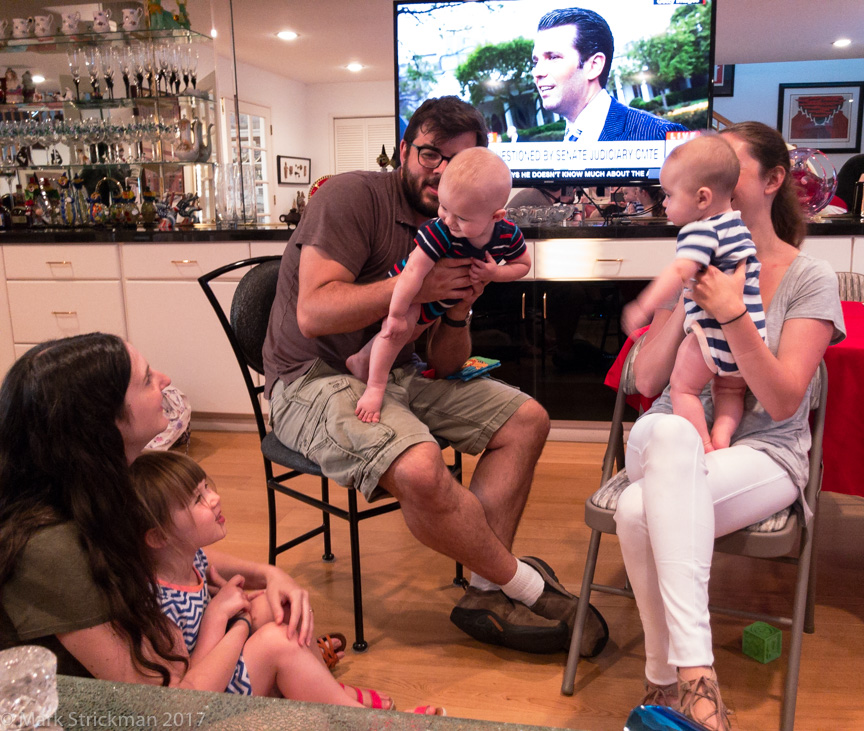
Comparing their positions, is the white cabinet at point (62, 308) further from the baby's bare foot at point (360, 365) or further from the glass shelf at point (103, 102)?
the baby's bare foot at point (360, 365)

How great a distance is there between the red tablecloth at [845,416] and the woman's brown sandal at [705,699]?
731 millimetres

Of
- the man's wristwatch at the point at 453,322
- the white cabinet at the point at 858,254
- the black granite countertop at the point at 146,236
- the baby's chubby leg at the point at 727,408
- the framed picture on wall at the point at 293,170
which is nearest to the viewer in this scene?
the baby's chubby leg at the point at 727,408

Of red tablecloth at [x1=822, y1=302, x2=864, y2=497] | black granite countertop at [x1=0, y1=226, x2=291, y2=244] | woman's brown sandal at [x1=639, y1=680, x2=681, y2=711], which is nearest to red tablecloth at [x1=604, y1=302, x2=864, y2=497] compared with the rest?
red tablecloth at [x1=822, y1=302, x2=864, y2=497]

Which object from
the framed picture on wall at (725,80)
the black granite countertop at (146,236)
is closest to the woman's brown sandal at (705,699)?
the black granite countertop at (146,236)

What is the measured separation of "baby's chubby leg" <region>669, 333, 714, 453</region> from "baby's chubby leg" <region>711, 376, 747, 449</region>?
0.8 inches

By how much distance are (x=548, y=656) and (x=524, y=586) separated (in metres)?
0.17

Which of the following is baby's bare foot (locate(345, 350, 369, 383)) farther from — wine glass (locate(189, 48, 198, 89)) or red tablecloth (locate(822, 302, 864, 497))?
wine glass (locate(189, 48, 198, 89))

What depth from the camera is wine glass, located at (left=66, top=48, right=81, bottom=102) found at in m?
3.85

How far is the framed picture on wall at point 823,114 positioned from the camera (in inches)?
364

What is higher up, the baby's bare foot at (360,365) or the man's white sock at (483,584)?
the baby's bare foot at (360,365)

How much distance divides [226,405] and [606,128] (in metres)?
2.12

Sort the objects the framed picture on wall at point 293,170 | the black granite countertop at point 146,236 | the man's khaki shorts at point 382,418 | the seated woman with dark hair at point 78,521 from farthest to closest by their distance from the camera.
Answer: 1. the framed picture on wall at point 293,170
2. the black granite countertop at point 146,236
3. the man's khaki shorts at point 382,418
4. the seated woman with dark hair at point 78,521

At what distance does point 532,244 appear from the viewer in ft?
10.2

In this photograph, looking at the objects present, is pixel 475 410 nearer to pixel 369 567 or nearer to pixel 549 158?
pixel 369 567
